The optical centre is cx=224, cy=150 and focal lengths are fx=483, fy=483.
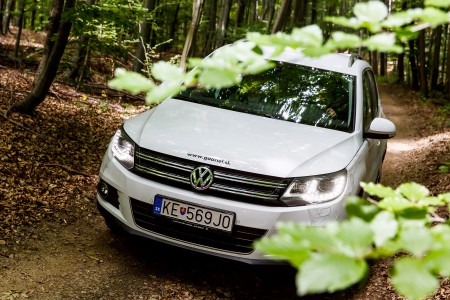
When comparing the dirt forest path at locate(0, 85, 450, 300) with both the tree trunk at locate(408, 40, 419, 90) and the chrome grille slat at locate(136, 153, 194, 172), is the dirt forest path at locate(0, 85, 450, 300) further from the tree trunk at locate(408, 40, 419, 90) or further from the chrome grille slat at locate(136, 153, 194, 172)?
the tree trunk at locate(408, 40, 419, 90)

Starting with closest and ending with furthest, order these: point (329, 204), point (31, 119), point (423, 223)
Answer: point (423, 223) → point (329, 204) → point (31, 119)

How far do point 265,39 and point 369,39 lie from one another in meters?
0.22

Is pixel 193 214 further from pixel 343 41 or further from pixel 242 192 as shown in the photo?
pixel 343 41

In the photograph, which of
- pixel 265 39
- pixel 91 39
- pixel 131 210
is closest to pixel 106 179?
A: pixel 131 210

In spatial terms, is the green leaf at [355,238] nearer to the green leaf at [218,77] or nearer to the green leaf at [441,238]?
the green leaf at [441,238]

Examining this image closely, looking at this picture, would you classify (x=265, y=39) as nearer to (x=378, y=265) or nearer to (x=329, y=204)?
(x=329, y=204)

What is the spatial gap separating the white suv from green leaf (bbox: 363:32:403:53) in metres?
2.42

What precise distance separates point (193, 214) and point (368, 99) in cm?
266

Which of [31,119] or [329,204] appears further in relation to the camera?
[31,119]

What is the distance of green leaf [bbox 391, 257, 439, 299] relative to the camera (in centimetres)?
74

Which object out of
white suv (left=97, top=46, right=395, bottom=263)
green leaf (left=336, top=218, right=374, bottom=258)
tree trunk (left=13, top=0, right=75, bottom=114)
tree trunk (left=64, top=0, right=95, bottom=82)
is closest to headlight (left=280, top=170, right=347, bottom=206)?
white suv (left=97, top=46, right=395, bottom=263)

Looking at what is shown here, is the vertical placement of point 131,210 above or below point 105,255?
above

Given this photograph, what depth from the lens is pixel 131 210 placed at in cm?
372

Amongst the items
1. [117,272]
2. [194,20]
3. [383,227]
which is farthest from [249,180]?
[194,20]
